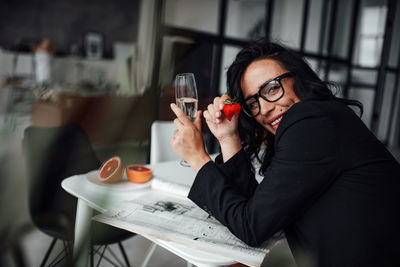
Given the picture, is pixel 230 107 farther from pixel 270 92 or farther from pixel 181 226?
pixel 181 226

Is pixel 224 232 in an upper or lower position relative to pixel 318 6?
lower

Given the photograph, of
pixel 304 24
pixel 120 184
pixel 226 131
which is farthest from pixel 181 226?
pixel 304 24

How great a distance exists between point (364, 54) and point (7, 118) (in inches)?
252

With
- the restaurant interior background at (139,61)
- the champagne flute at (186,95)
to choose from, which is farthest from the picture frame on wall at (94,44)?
the champagne flute at (186,95)

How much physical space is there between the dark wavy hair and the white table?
0.33 m

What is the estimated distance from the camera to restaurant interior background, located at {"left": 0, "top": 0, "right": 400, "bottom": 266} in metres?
0.28

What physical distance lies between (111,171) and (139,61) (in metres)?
Result: 0.80

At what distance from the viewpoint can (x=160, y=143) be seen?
6.54 ft

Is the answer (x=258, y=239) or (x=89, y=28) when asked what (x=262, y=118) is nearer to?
(x=258, y=239)

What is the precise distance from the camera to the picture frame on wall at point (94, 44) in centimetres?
820

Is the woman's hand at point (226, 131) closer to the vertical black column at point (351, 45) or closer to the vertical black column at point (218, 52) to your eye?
the vertical black column at point (218, 52)

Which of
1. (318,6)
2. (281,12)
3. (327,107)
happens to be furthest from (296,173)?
(318,6)

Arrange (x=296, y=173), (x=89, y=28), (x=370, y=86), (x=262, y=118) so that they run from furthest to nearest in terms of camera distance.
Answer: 1. (x=89, y=28)
2. (x=370, y=86)
3. (x=262, y=118)
4. (x=296, y=173)

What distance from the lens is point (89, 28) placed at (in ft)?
27.3
